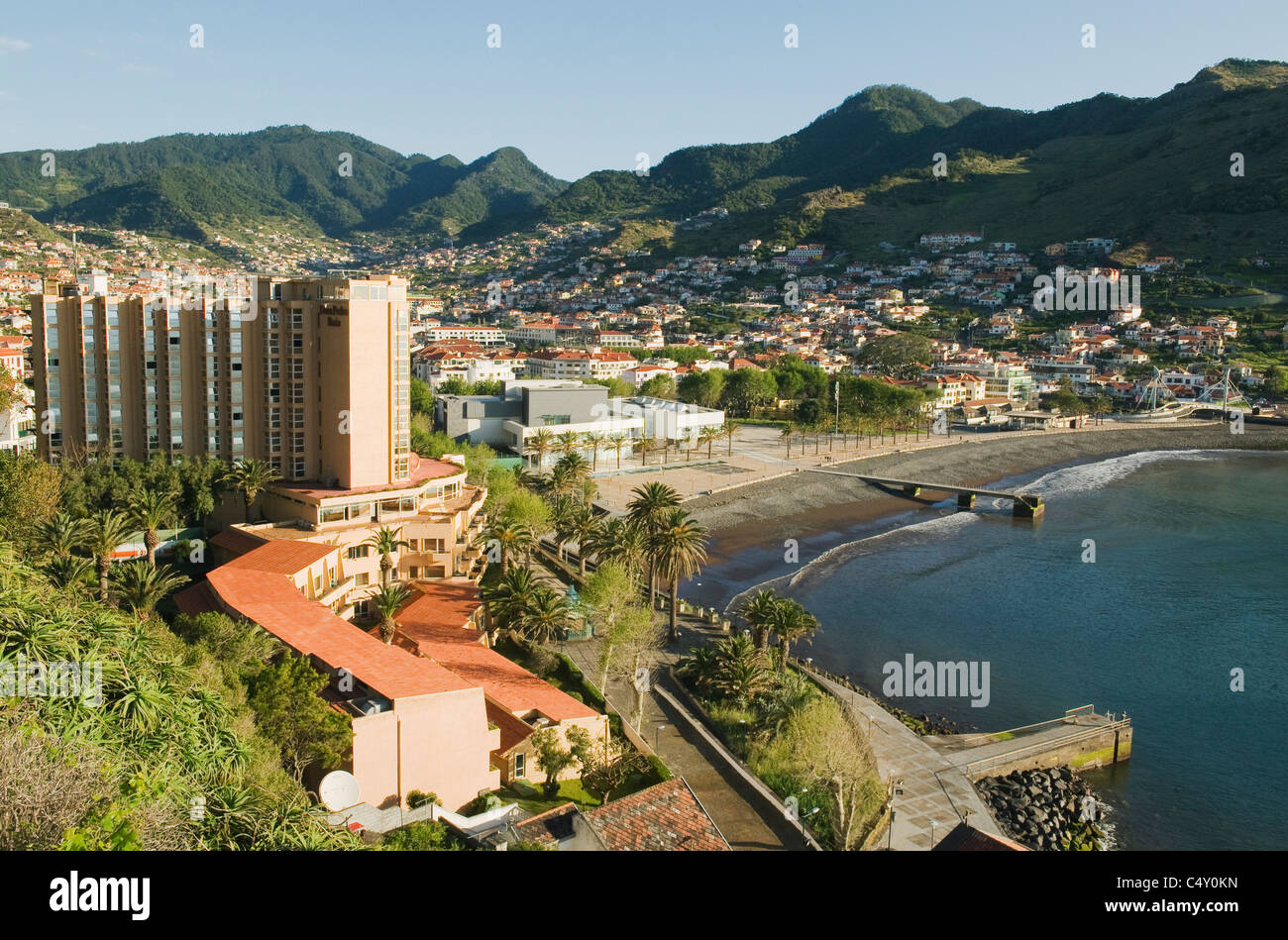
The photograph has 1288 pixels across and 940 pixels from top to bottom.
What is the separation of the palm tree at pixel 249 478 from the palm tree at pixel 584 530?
1026 centimetres

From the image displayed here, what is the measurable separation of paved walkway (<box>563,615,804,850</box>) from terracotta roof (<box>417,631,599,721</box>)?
6.42 ft

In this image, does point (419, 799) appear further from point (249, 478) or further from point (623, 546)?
point (249, 478)

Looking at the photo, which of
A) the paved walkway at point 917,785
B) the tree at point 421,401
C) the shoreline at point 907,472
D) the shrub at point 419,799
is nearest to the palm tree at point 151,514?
the shrub at point 419,799

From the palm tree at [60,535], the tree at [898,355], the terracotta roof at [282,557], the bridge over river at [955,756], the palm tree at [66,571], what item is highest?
the tree at [898,355]

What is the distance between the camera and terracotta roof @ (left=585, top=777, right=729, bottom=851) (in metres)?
14.5

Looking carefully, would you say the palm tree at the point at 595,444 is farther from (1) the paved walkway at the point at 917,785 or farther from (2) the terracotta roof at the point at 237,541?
(1) the paved walkway at the point at 917,785

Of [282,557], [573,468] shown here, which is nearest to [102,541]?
[282,557]

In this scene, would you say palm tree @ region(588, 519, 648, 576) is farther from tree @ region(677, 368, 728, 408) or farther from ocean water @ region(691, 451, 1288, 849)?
tree @ region(677, 368, 728, 408)

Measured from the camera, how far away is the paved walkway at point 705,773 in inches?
713

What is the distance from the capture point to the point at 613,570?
27438 mm

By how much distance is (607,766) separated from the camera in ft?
65.9

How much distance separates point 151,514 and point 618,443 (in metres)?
33.7
